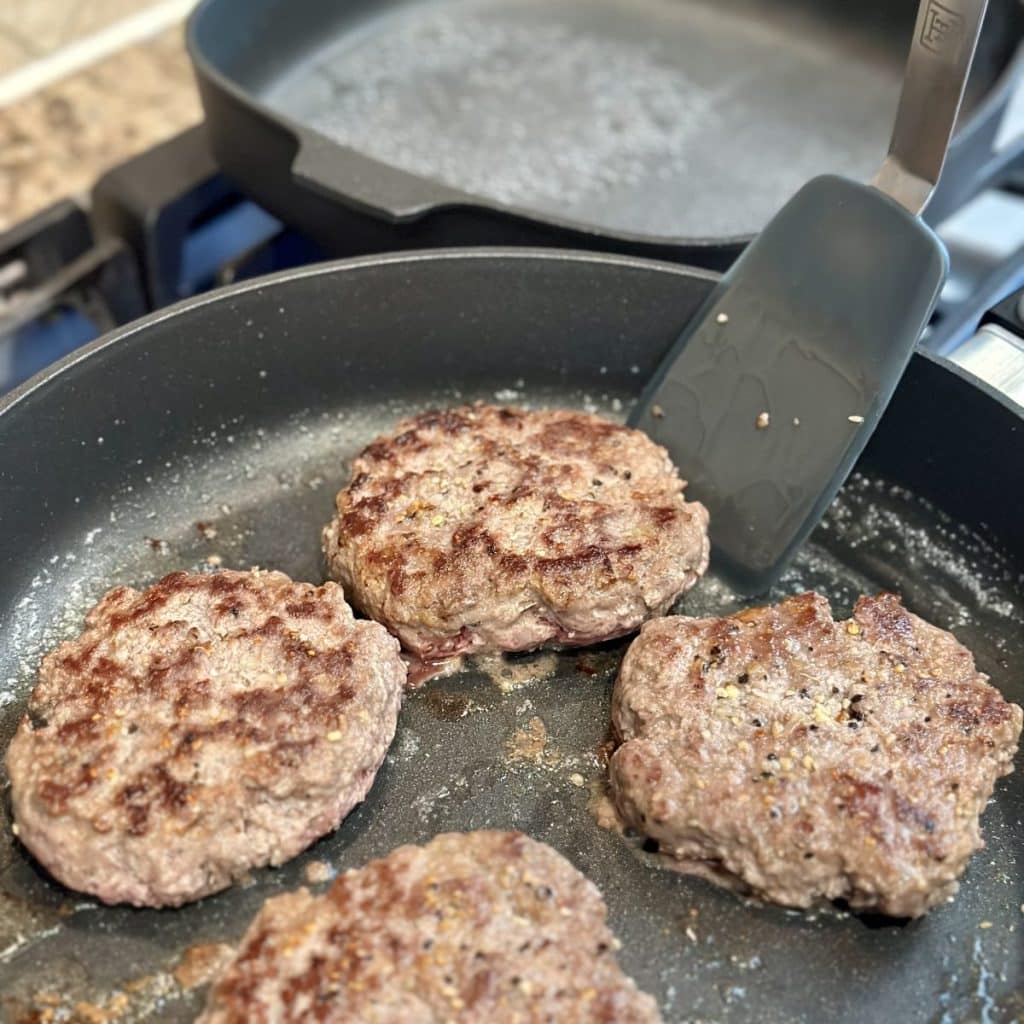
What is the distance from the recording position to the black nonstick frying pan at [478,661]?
1.38m

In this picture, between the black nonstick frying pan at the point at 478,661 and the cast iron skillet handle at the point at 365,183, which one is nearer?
the black nonstick frying pan at the point at 478,661

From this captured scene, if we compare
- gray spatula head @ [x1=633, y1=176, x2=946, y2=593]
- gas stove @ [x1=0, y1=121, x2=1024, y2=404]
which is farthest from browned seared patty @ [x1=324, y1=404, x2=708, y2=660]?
gas stove @ [x1=0, y1=121, x2=1024, y2=404]

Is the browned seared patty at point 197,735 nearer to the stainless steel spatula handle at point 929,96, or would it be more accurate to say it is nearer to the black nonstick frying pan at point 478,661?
the black nonstick frying pan at point 478,661

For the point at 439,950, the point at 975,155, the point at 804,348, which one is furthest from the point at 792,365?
the point at 439,950

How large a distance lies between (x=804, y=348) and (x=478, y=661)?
0.68 metres

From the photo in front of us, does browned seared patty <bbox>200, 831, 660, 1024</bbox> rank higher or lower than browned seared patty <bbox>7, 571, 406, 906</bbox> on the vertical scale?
lower

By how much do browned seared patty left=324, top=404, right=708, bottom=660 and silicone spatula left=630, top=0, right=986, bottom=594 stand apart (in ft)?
0.30

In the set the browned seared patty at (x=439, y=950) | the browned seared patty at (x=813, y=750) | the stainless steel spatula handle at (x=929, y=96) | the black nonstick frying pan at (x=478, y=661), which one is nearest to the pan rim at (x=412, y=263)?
the black nonstick frying pan at (x=478, y=661)

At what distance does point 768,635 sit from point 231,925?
0.78m

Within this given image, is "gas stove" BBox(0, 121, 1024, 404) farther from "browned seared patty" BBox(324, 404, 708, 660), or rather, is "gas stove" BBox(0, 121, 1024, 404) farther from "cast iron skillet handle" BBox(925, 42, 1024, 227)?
"browned seared patty" BBox(324, 404, 708, 660)

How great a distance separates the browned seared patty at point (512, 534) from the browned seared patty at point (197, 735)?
91 mm

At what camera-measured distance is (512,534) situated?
1.64 m

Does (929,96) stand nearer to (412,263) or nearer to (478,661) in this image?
(412,263)

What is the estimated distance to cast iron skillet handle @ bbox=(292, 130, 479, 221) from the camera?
6.31 ft
